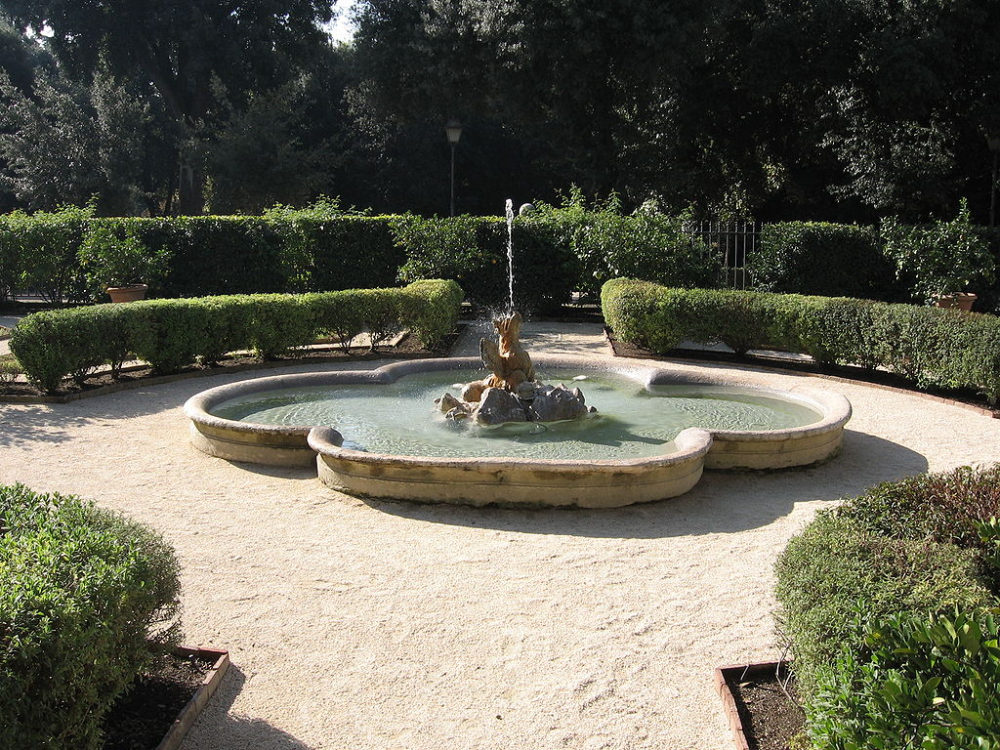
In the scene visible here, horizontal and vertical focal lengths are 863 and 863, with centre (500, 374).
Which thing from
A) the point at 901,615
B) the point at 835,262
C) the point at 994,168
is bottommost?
the point at 901,615

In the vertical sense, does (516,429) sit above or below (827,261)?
below

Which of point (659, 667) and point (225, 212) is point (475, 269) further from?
point (225, 212)

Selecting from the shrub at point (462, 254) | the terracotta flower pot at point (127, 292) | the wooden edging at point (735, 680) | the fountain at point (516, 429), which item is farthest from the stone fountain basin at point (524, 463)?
the shrub at point (462, 254)

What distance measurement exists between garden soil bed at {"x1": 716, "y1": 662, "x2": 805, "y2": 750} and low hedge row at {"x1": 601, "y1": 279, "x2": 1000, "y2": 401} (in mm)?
6671

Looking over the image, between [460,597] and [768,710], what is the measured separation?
1.82 m

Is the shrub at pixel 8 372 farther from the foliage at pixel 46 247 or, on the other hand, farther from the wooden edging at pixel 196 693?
the wooden edging at pixel 196 693

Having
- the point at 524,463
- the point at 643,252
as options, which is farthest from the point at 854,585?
the point at 643,252

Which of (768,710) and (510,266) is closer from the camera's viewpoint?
(768,710)

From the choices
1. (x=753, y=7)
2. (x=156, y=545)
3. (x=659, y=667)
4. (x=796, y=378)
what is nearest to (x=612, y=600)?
(x=659, y=667)

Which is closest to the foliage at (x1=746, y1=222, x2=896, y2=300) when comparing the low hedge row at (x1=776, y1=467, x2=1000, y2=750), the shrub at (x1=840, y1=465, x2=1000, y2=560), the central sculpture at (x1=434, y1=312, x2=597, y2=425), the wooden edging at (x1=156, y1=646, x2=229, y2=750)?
the central sculpture at (x1=434, y1=312, x2=597, y2=425)

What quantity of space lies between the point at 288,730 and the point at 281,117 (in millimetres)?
30372

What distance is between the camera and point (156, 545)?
3.87 metres

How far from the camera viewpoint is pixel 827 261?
16.7 m

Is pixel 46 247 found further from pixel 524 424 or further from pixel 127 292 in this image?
pixel 524 424
